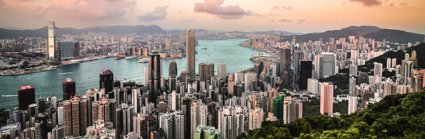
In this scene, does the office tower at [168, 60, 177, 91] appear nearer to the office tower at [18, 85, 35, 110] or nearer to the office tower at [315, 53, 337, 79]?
the office tower at [18, 85, 35, 110]

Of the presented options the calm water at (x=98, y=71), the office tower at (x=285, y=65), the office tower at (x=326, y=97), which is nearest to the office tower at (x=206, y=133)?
the calm water at (x=98, y=71)

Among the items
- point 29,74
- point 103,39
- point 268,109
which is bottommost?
point 268,109

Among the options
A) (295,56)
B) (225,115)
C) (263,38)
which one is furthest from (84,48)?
(295,56)

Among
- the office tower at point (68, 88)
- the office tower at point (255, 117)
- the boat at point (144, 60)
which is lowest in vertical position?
the office tower at point (255, 117)

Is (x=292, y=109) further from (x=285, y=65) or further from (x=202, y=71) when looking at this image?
(x=285, y=65)

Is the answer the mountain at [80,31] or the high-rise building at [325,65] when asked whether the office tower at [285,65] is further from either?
the mountain at [80,31]

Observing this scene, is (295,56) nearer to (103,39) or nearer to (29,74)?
(103,39)

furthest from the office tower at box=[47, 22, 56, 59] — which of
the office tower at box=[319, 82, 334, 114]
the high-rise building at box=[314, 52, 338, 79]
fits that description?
the high-rise building at box=[314, 52, 338, 79]
